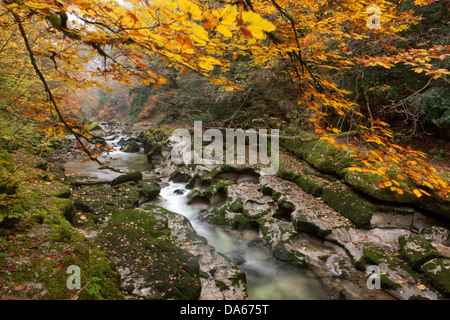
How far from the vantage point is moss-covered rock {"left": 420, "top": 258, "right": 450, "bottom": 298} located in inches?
169

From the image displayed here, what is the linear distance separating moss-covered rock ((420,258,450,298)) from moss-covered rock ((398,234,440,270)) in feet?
0.38

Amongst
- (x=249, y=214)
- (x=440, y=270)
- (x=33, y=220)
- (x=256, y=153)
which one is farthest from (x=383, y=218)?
(x=33, y=220)

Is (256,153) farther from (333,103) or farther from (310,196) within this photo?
(333,103)

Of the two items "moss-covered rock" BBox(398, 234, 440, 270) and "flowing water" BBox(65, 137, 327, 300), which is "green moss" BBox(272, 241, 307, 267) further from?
"moss-covered rock" BBox(398, 234, 440, 270)

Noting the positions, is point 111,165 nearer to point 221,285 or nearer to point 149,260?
point 149,260

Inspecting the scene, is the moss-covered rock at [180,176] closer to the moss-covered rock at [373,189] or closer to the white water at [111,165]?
the white water at [111,165]

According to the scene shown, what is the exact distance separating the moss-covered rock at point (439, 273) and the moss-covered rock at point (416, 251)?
0.11 meters

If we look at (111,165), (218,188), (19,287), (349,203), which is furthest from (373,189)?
(111,165)

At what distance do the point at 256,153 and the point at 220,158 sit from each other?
1.84 metres

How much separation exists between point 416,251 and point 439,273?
0.63 m

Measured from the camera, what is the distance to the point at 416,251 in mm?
5047

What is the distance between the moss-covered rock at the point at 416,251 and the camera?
482 cm

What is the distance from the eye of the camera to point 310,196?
7648 mm

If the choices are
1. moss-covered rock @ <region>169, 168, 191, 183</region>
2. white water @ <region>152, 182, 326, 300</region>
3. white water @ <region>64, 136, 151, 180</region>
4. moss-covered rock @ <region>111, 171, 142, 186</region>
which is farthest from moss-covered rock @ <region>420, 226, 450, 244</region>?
white water @ <region>64, 136, 151, 180</region>
